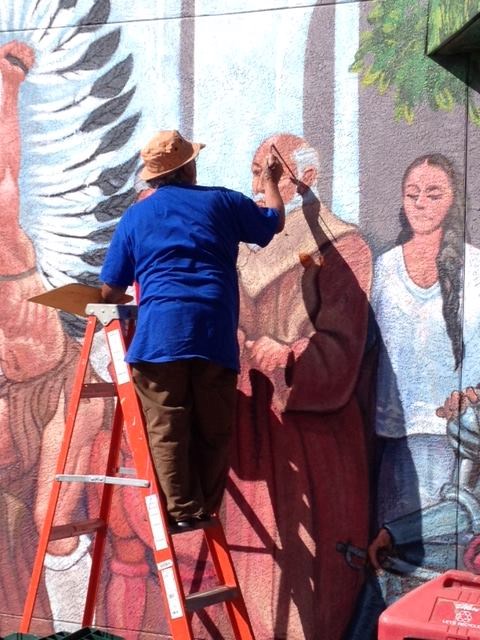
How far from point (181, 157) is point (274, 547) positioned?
166cm

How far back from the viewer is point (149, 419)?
4.37 metres

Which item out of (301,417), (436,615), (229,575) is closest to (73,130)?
(301,417)

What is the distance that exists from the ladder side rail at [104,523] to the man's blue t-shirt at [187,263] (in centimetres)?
54

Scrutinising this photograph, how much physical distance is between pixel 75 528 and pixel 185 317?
1.10 m

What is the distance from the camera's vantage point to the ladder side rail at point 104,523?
4785 mm

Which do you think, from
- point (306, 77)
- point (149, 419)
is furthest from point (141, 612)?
point (306, 77)

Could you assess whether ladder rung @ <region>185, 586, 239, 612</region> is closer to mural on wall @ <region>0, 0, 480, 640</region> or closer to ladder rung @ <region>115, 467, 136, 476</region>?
mural on wall @ <region>0, 0, 480, 640</region>

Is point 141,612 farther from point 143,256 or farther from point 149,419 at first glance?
point 143,256

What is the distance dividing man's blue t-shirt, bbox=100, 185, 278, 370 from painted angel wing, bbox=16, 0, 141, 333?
28.8 inches

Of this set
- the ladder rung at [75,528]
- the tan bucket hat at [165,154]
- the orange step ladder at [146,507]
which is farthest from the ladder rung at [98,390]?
the tan bucket hat at [165,154]

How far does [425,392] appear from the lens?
4.59m

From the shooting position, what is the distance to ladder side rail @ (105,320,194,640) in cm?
423

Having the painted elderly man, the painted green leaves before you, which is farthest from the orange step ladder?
the painted green leaves

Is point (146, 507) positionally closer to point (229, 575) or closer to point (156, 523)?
point (156, 523)
